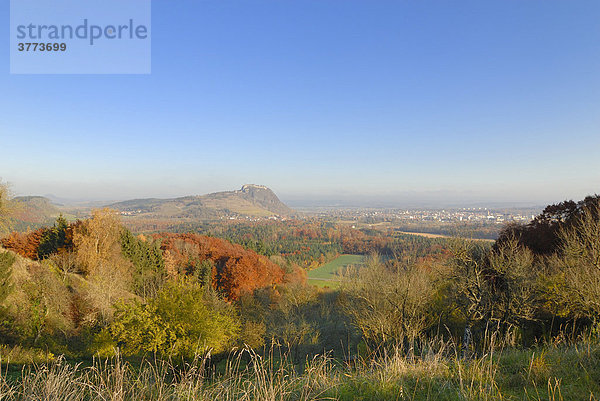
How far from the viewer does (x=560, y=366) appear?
3.90m

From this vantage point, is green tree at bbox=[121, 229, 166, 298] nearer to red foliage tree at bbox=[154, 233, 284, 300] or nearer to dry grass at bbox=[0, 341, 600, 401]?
red foliage tree at bbox=[154, 233, 284, 300]

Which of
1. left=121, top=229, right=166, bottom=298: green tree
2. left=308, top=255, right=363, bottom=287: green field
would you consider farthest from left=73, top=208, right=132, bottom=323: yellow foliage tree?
left=308, top=255, right=363, bottom=287: green field

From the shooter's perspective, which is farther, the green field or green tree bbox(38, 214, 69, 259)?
the green field

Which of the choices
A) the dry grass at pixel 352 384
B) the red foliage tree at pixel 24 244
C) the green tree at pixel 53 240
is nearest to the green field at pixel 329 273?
the green tree at pixel 53 240

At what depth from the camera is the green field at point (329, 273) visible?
59319 mm

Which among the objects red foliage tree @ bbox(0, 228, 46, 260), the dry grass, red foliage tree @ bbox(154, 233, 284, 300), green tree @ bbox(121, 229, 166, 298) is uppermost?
the dry grass

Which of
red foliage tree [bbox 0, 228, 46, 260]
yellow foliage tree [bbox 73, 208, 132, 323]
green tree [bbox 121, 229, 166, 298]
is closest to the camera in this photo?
yellow foliage tree [bbox 73, 208, 132, 323]

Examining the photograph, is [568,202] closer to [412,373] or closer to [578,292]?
[578,292]

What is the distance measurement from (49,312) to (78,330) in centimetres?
232

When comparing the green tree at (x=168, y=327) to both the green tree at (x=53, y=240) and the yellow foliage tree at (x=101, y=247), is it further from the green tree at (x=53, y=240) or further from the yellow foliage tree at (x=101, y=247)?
the green tree at (x=53, y=240)

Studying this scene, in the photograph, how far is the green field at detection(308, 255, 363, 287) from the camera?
195 ft

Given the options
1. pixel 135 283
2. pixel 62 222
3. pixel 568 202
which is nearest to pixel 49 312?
pixel 135 283

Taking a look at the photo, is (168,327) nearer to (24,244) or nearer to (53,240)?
(53,240)

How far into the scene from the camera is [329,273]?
71.2 m
